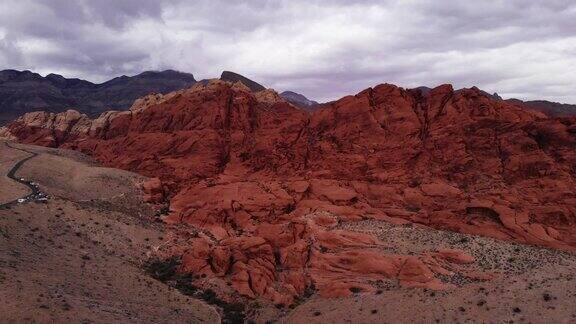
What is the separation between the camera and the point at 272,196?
48.5 m

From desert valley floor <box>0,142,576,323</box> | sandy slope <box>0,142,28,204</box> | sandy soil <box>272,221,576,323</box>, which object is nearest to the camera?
desert valley floor <box>0,142,576,323</box>

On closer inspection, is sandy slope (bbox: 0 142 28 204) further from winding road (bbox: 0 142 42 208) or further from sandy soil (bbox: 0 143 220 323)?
winding road (bbox: 0 142 42 208)

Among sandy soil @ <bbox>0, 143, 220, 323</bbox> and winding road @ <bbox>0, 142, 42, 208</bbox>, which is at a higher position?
winding road @ <bbox>0, 142, 42, 208</bbox>

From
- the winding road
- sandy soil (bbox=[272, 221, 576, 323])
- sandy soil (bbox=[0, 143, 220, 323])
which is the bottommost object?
sandy soil (bbox=[272, 221, 576, 323])

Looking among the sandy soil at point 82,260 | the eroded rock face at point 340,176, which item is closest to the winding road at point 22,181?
the sandy soil at point 82,260

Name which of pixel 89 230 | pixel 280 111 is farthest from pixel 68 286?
pixel 280 111

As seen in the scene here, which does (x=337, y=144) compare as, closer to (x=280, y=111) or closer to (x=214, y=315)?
(x=280, y=111)

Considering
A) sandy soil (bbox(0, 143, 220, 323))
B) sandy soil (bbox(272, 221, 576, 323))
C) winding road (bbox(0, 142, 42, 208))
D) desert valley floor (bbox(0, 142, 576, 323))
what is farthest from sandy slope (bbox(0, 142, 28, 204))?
sandy soil (bbox(272, 221, 576, 323))

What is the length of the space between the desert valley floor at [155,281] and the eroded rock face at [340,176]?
1689mm

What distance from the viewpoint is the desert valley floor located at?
26078 millimetres

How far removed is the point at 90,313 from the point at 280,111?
45832 mm

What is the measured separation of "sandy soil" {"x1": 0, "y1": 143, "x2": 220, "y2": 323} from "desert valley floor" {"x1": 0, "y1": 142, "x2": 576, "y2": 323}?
8 cm

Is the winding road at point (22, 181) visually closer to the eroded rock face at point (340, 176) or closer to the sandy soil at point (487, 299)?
the eroded rock face at point (340, 176)

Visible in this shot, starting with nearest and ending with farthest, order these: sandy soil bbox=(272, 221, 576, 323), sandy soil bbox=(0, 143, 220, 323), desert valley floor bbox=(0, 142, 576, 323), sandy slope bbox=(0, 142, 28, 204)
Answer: sandy soil bbox=(0, 143, 220, 323)
desert valley floor bbox=(0, 142, 576, 323)
sandy soil bbox=(272, 221, 576, 323)
sandy slope bbox=(0, 142, 28, 204)
